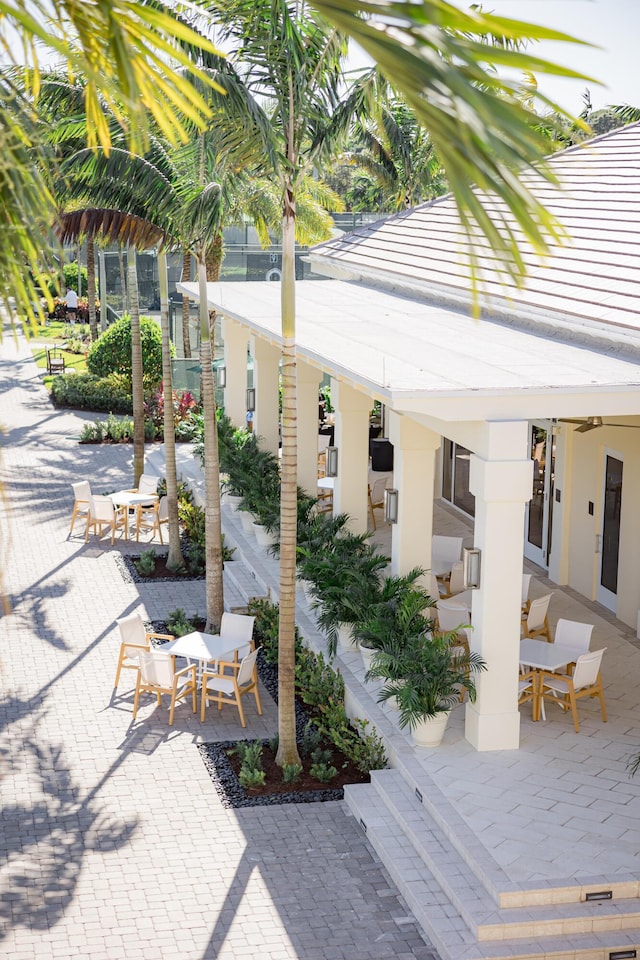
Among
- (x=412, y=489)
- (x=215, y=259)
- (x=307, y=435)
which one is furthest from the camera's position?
(x=215, y=259)

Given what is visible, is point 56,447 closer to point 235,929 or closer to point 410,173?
point 410,173

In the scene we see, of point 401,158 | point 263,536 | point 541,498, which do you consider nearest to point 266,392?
point 263,536

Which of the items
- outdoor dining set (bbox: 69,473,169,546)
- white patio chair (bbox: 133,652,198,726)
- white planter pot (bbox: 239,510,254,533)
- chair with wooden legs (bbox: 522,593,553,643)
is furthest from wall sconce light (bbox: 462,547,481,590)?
outdoor dining set (bbox: 69,473,169,546)

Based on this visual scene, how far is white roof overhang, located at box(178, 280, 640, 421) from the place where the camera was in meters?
9.65

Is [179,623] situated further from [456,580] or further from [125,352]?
[125,352]

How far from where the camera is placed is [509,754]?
10.2 meters

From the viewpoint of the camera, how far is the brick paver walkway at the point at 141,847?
845cm

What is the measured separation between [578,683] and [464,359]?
11.0ft

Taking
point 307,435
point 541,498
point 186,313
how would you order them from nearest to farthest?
point 541,498 < point 307,435 < point 186,313

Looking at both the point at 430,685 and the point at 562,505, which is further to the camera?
the point at 562,505

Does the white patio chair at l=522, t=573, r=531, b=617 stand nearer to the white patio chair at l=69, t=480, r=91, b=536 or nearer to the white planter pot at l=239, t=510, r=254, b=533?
the white planter pot at l=239, t=510, r=254, b=533

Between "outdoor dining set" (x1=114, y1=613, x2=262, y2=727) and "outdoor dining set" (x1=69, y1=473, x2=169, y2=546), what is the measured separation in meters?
5.93

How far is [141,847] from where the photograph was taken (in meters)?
9.80

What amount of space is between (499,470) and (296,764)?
147 inches
